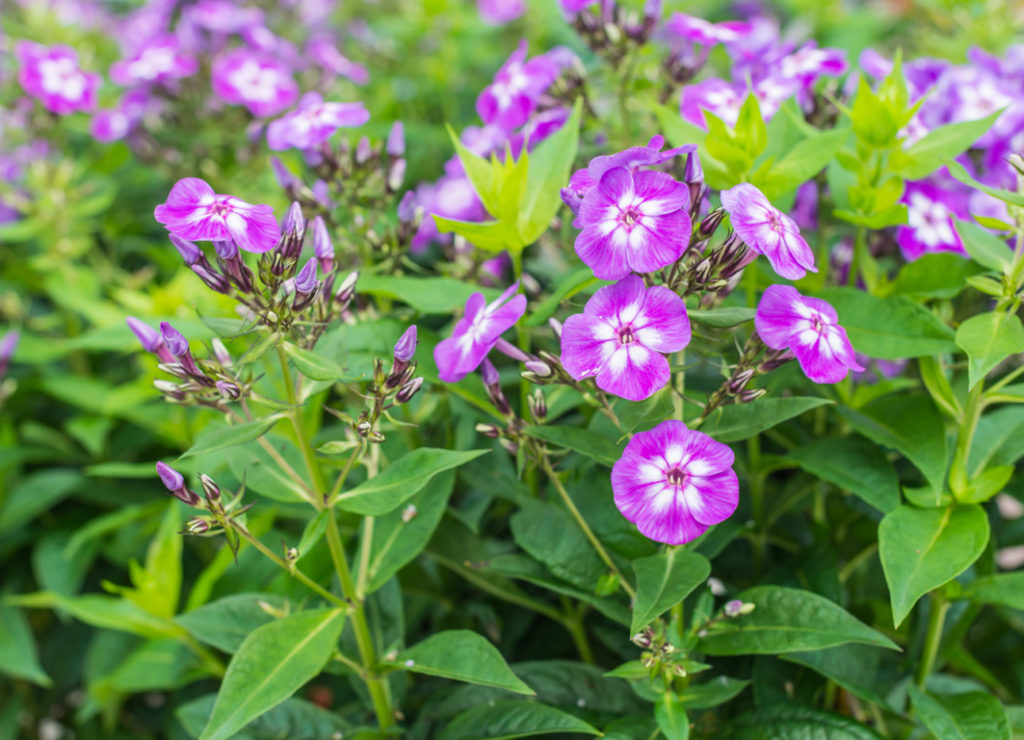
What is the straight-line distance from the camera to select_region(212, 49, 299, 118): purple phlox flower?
230 cm

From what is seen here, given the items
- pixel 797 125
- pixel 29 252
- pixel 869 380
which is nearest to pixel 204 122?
pixel 29 252

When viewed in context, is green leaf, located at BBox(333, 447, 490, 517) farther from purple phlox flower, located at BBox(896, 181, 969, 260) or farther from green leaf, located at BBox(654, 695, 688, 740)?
purple phlox flower, located at BBox(896, 181, 969, 260)

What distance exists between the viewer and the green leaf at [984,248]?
50.1 inches

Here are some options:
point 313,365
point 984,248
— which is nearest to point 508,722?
point 313,365

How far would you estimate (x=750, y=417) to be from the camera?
1.12m

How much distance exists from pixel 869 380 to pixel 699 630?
644mm

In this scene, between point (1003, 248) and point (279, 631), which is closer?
point (279, 631)

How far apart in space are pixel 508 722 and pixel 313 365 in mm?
593

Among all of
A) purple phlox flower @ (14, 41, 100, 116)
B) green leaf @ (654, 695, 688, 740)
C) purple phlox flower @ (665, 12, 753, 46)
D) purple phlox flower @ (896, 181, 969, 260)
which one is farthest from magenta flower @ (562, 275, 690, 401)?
purple phlox flower @ (14, 41, 100, 116)

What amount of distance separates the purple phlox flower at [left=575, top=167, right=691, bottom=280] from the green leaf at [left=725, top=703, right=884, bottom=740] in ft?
2.31

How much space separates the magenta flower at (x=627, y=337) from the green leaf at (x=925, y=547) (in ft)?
1.34

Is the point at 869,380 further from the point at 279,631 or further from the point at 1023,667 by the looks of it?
the point at 279,631

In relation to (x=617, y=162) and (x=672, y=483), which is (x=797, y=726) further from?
(x=617, y=162)

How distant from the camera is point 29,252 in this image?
9.07 feet
